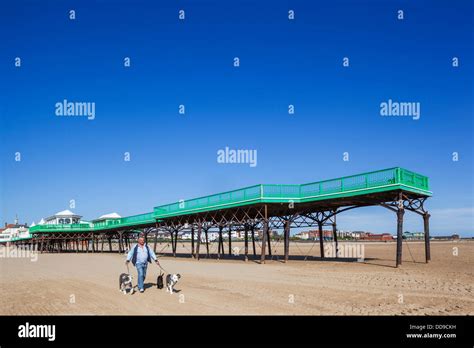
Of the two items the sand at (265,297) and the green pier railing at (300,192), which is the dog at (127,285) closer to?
the sand at (265,297)

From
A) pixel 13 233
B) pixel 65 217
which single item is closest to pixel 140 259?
pixel 65 217

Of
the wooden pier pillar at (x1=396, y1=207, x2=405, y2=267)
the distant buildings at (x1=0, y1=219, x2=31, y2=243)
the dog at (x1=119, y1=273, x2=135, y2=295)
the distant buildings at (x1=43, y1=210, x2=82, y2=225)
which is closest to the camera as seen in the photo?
the dog at (x1=119, y1=273, x2=135, y2=295)

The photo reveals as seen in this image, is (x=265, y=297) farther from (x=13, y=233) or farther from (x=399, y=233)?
(x=13, y=233)

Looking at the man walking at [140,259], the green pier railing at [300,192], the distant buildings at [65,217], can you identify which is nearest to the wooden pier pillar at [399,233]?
the green pier railing at [300,192]

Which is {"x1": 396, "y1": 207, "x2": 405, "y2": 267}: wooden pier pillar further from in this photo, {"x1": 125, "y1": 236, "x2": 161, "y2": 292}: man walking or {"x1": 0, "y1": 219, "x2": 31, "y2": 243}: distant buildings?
{"x1": 0, "y1": 219, "x2": 31, "y2": 243}: distant buildings

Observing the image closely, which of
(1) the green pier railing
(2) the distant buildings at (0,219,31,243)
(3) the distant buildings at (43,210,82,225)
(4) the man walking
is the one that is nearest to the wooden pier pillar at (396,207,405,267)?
(1) the green pier railing

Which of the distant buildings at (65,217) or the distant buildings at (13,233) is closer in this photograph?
the distant buildings at (65,217)

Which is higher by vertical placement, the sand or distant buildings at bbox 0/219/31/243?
the sand

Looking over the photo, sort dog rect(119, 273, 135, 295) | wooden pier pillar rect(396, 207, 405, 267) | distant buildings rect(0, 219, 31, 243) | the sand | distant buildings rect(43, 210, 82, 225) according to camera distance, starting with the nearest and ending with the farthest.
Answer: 1. the sand
2. dog rect(119, 273, 135, 295)
3. wooden pier pillar rect(396, 207, 405, 267)
4. distant buildings rect(43, 210, 82, 225)
5. distant buildings rect(0, 219, 31, 243)

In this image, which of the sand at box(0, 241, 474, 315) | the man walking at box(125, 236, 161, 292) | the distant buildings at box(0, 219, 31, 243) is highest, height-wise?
the man walking at box(125, 236, 161, 292)

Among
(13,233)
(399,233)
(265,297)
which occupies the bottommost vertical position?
(13,233)

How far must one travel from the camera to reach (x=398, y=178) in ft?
64.6
